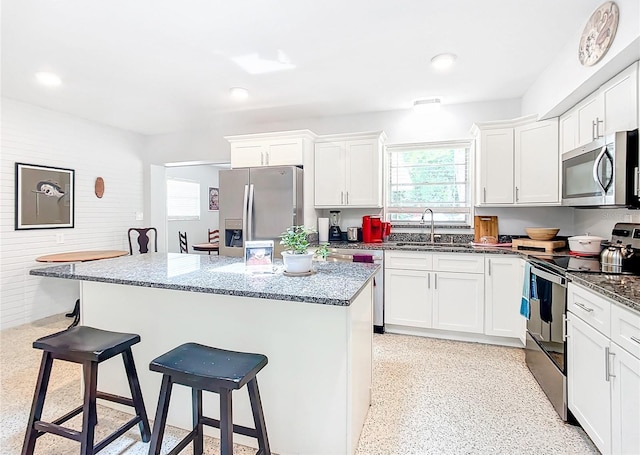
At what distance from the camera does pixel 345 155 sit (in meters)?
3.86

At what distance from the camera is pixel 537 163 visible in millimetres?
3160

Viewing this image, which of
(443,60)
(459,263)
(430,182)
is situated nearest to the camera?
(443,60)

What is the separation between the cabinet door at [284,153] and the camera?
3.76 m

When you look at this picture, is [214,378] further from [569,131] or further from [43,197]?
[43,197]

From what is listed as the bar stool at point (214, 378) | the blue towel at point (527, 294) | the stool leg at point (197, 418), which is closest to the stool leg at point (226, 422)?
the bar stool at point (214, 378)

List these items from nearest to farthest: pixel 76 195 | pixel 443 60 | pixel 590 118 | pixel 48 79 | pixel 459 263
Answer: pixel 590 118 → pixel 443 60 → pixel 48 79 → pixel 459 263 → pixel 76 195

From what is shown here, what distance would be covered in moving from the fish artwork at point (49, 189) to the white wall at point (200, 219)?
2398mm

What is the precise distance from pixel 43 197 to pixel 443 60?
4.48m

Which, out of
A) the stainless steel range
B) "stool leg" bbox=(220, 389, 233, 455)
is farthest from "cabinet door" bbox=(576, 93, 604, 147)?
"stool leg" bbox=(220, 389, 233, 455)

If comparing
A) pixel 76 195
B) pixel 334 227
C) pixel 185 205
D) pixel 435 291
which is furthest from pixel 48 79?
pixel 435 291

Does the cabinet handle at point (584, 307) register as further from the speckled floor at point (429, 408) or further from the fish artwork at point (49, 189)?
the fish artwork at point (49, 189)

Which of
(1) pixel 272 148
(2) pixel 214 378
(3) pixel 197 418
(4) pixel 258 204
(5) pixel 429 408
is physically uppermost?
(1) pixel 272 148

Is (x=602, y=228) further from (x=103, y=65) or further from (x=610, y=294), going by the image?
(x=103, y=65)

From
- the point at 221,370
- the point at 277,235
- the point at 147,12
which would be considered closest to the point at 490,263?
the point at 277,235
